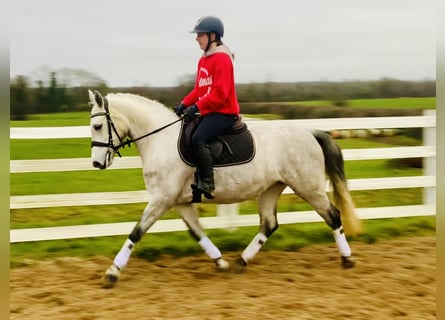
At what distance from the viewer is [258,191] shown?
19.8 ft

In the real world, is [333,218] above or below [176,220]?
above

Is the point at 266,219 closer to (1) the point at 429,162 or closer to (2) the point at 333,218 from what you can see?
(2) the point at 333,218

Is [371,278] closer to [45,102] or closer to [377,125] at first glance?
[377,125]

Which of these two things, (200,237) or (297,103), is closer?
(200,237)

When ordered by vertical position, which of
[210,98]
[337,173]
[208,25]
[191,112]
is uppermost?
[208,25]

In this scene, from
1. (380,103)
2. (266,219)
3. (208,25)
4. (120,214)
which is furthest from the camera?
(380,103)

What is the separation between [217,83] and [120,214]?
3.39 metres

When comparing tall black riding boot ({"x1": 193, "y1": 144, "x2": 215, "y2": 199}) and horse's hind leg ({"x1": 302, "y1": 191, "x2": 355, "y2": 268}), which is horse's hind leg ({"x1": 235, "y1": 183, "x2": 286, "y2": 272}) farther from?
tall black riding boot ({"x1": 193, "y1": 144, "x2": 215, "y2": 199})

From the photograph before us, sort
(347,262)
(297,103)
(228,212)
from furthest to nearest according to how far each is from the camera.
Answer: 1. (297,103)
2. (228,212)
3. (347,262)

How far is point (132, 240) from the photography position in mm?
5578

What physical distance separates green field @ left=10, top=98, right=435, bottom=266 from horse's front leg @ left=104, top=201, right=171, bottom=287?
92 cm

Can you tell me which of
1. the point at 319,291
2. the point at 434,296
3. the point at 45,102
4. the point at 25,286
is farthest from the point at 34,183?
the point at 434,296

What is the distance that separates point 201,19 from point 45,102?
7.19 meters

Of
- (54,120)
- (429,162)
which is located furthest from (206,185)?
(54,120)
